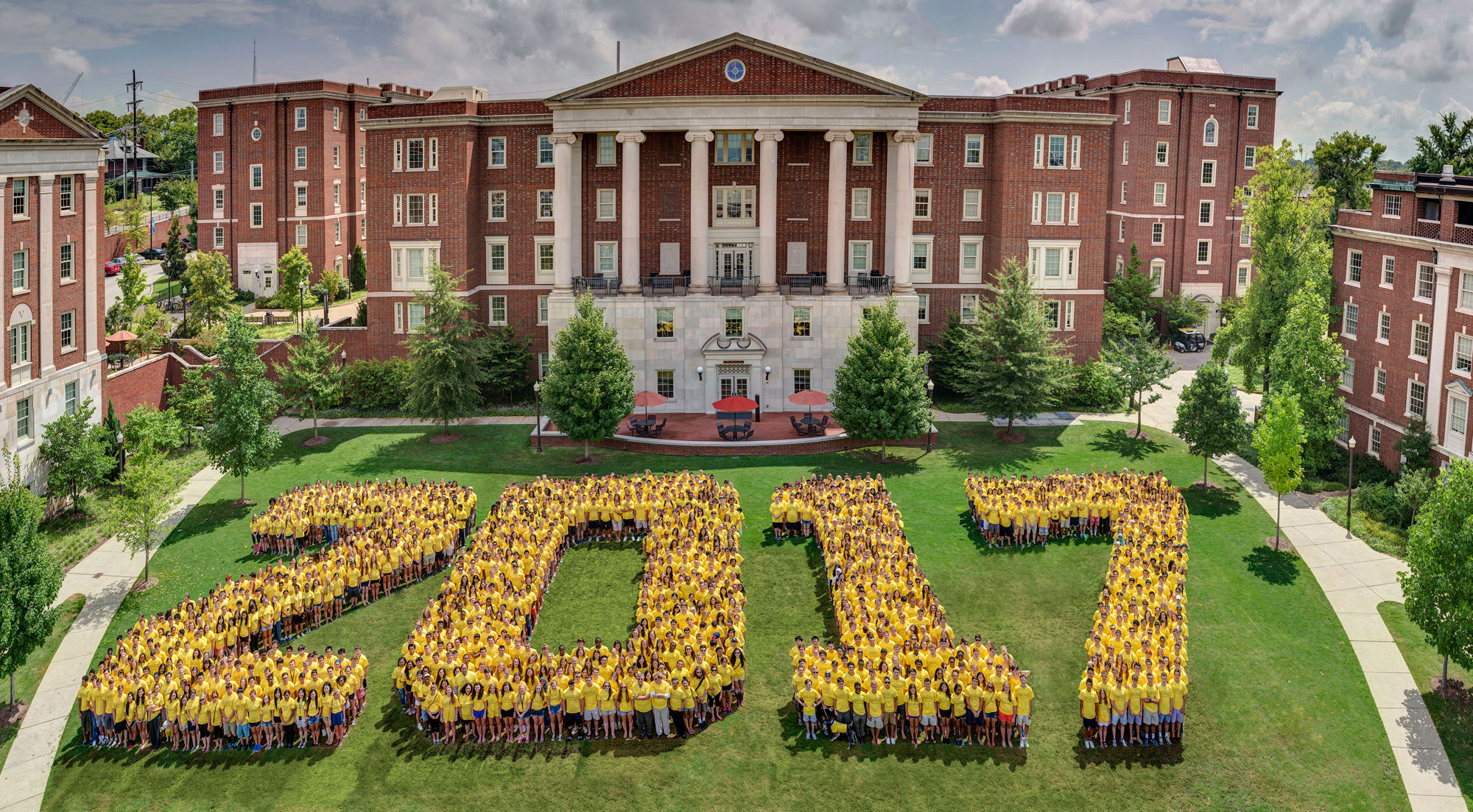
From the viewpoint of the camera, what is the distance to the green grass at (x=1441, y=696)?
2556cm

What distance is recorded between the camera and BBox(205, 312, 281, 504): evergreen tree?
1570 inches

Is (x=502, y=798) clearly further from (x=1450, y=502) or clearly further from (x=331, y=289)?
(x=331, y=289)

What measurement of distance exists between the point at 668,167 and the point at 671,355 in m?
9.88

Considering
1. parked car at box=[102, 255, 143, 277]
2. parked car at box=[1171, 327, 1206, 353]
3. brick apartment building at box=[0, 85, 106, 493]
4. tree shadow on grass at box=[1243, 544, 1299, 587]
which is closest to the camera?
tree shadow on grass at box=[1243, 544, 1299, 587]

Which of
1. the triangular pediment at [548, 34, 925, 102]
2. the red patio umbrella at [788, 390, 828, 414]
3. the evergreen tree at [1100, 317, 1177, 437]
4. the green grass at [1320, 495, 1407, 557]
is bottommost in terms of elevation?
the green grass at [1320, 495, 1407, 557]

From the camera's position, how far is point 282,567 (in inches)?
1213

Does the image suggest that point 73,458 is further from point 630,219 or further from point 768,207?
point 768,207

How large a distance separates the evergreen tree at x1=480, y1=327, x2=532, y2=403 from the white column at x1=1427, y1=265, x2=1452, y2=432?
3843 cm

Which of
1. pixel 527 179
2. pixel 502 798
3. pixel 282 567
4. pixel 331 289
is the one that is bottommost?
pixel 502 798

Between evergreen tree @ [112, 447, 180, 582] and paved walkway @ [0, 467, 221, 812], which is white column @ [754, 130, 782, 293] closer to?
paved walkway @ [0, 467, 221, 812]

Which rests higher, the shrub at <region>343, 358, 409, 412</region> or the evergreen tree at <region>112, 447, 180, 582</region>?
the shrub at <region>343, 358, 409, 412</region>

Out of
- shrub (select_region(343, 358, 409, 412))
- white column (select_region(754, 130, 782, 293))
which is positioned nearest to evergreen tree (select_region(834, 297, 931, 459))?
white column (select_region(754, 130, 782, 293))

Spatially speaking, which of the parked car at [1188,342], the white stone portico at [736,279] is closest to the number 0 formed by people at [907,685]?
the white stone portico at [736,279]

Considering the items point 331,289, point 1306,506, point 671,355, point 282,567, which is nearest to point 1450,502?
point 1306,506
